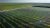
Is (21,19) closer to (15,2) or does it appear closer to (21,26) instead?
(21,26)

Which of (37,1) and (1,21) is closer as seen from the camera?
(1,21)

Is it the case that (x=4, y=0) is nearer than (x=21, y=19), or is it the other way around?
(x=21, y=19)

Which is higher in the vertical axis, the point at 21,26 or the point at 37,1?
the point at 37,1

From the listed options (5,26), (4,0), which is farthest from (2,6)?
(5,26)

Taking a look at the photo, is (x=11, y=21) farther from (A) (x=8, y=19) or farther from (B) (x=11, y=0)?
(B) (x=11, y=0)

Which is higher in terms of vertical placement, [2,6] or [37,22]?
[2,6]

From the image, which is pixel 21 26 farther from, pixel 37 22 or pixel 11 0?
pixel 11 0

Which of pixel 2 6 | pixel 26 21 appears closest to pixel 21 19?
pixel 26 21

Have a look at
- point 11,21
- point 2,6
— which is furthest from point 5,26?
Result: point 2,6
